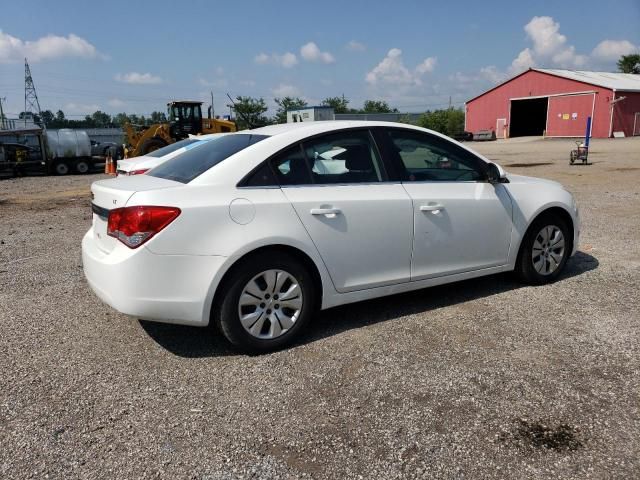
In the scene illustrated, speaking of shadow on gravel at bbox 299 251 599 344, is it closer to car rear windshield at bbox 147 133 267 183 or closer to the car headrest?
the car headrest

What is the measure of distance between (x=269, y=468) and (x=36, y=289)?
3.87 m

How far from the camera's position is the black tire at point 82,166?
2338 centimetres

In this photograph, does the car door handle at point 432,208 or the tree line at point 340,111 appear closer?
the car door handle at point 432,208

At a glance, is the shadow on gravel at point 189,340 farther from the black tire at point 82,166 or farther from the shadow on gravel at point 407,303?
the black tire at point 82,166

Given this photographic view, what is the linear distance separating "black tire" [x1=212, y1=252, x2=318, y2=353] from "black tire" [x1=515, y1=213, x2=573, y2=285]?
7.51 ft

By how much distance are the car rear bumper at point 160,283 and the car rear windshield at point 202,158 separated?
0.62m

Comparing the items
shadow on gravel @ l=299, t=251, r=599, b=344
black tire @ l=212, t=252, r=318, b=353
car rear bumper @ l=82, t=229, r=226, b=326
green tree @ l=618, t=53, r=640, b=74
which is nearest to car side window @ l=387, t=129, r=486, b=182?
shadow on gravel @ l=299, t=251, r=599, b=344

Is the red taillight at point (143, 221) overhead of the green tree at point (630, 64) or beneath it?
beneath

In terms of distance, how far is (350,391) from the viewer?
323 cm

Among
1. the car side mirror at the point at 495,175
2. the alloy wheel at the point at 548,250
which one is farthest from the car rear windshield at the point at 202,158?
the alloy wheel at the point at 548,250

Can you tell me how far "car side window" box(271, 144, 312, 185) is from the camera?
12.4 feet

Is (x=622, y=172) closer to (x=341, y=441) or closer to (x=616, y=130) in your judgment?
(x=341, y=441)

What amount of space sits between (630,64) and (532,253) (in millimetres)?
95409

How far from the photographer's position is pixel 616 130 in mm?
40625
